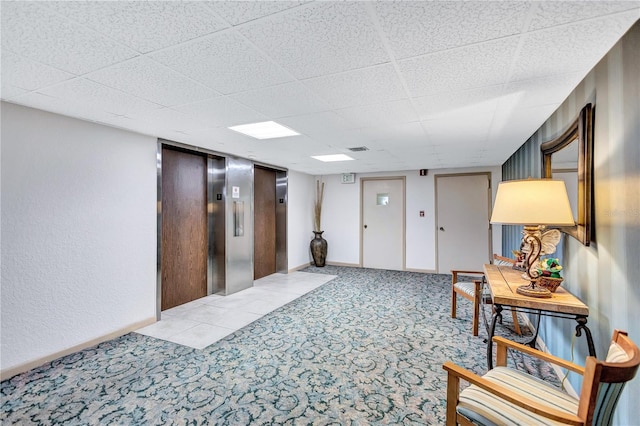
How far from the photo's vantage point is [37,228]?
8.18ft

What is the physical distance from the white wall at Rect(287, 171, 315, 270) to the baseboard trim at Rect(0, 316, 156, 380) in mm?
3320

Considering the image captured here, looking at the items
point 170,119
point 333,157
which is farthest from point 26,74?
point 333,157

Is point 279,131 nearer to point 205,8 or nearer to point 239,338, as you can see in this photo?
point 205,8

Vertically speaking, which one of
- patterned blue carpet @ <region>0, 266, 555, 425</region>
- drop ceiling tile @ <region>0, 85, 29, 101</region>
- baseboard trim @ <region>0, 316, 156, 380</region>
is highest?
drop ceiling tile @ <region>0, 85, 29, 101</region>

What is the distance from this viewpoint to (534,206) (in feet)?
Answer: 6.17

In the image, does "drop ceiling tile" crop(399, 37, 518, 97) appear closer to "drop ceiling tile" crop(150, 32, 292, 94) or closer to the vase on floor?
"drop ceiling tile" crop(150, 32, 292, 94)

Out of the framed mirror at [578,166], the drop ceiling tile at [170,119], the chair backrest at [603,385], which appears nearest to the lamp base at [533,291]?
the framed mirror at [578,166]

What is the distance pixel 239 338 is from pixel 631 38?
12.0ft

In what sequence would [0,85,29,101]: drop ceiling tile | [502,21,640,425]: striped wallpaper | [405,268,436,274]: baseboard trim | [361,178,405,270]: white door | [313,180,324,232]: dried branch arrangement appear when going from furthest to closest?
1. [313,180,324,232]: dried branch arrangement
2. [361,178,405,270]: white door
3. [405,268,436,274]: baseboard trim
4. [0,85,29,101]: drop ceiling tile
5. [502,21,640,425]: striped wallpaper

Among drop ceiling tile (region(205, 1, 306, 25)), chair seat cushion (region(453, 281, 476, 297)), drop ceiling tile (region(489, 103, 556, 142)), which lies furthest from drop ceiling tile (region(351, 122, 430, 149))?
drop ceiling tile (region(205, 1, 306, 25))

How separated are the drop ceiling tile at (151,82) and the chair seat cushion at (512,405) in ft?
8.25

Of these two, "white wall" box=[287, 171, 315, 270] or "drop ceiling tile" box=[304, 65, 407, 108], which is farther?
"white wall" box=[287, 171, 315, 270]

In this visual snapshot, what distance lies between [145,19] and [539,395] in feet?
8.54

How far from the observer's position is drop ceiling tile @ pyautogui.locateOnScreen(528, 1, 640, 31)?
1.22 metres
